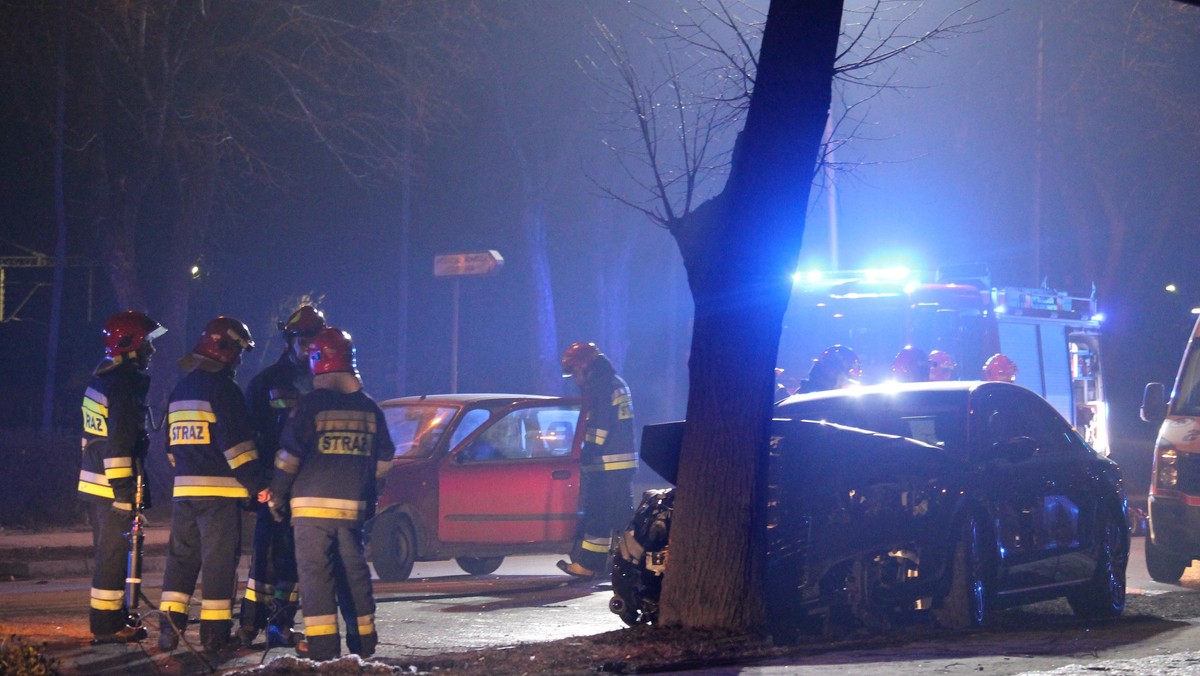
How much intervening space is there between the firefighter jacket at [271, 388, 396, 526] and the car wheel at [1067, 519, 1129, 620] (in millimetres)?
4905

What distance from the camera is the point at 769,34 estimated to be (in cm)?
725

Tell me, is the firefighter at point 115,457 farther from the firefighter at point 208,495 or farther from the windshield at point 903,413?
the windshield at point 903,413

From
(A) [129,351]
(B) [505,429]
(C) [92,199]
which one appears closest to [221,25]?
(C) [92,199]

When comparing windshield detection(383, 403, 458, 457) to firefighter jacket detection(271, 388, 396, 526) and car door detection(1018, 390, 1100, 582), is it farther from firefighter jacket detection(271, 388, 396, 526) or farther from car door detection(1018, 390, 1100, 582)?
car door detection(1018, 390, 1100, 582)

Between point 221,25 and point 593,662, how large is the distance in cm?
1317

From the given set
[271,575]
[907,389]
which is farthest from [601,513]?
[271,575]

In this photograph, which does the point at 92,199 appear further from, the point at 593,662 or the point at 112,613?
the point at 593,662

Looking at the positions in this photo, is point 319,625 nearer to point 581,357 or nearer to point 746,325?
point 746,325

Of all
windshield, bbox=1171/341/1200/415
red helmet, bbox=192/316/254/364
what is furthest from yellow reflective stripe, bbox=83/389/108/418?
windshield, bbox=1171/341/1200/415

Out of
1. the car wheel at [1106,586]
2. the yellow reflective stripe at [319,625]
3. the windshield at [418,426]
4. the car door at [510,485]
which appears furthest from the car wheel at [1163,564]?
the yellow reflective stripe at [319,625]

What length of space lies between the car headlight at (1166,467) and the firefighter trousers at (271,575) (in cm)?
700

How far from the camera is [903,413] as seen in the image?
9.03 metres

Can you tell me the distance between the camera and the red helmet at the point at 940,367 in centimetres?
1565

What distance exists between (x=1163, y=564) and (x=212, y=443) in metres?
7.80
